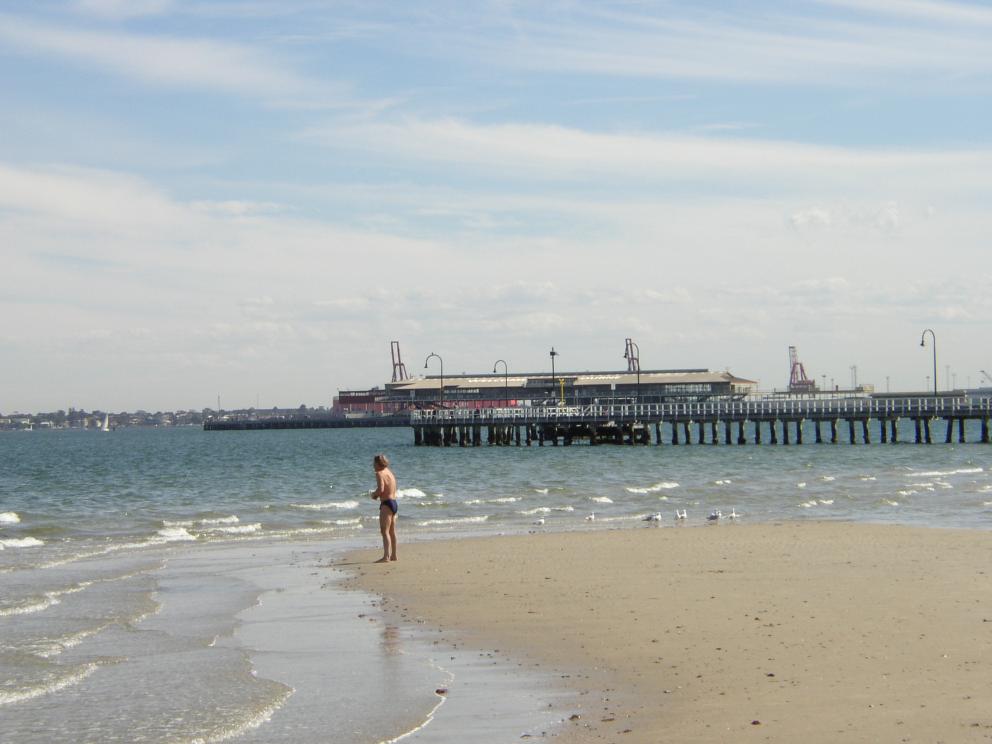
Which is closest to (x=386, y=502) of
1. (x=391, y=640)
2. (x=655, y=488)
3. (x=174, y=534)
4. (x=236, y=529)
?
(x=391, y=640)

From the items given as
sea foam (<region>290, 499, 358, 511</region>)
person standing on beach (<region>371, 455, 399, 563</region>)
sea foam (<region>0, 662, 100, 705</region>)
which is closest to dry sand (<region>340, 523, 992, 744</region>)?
person standing on beach (<region>371, 455, 399, 563</region>)

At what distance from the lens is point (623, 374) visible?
159 m

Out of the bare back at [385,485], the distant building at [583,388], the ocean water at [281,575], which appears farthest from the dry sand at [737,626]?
the distant building at [583,388]

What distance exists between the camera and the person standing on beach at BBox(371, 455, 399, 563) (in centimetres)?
1925

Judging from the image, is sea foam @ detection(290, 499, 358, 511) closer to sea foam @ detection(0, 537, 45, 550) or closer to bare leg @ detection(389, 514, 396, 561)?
sea foam @ detection(0, 537, 45, 550)

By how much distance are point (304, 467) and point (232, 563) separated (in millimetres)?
43956

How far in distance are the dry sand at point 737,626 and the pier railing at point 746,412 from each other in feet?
182

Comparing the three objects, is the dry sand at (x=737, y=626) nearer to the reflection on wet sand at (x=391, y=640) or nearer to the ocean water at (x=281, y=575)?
the reflection on wet sand at (x=391, y=640)

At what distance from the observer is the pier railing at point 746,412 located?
74500mm

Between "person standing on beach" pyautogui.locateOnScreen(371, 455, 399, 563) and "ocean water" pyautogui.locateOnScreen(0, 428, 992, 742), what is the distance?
1142mm

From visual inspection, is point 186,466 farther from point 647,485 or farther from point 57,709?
point 57,709

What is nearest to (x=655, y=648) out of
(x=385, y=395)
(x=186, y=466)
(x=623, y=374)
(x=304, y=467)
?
(x=304, y=467)

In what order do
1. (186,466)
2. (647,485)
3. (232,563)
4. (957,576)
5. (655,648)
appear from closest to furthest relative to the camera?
(655,648), (957,576), (232,563), (647,485), (186,466)

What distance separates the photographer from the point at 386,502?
19.5 metres
